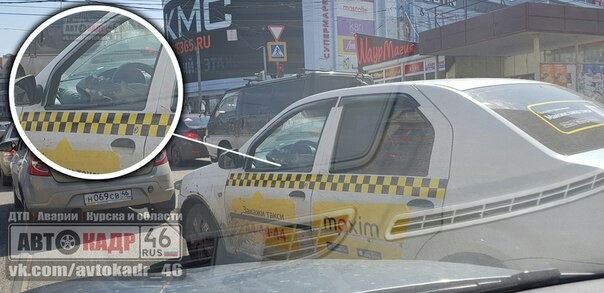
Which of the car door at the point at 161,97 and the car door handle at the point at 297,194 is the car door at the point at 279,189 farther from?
the car door at the point at 161,97

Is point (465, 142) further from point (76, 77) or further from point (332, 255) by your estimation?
point (76, 77)

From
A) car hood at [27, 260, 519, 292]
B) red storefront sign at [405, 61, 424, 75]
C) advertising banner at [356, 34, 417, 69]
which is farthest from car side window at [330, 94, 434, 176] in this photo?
red storefront sign at [405, 61, 424, 75]

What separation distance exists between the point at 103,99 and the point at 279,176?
1.39 meters

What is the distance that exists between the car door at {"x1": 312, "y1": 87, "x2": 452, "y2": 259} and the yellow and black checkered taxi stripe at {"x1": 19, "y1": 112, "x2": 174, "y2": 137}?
1.29 m

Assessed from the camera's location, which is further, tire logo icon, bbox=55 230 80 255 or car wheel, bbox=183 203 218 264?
tire logo icon, bbox=55 230 80 255

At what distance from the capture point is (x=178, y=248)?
4574mm

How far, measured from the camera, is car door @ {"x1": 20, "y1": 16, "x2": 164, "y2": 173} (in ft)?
12.7

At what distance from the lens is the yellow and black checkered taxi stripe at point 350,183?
296cm

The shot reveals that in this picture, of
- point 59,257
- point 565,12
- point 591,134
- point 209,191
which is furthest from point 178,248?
point 565,12

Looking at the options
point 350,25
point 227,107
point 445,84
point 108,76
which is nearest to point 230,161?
point 108,76

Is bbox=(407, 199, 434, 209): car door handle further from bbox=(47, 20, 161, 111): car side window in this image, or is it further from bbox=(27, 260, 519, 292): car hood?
bbox=(47, 20, 161, 111): car side window

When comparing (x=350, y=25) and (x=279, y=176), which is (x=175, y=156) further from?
(x=350, y=25)

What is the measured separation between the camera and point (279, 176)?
12.8 feet

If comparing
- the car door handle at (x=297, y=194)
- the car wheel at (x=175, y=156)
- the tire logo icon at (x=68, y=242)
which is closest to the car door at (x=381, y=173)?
the car door handle at (x=297, y=194)
